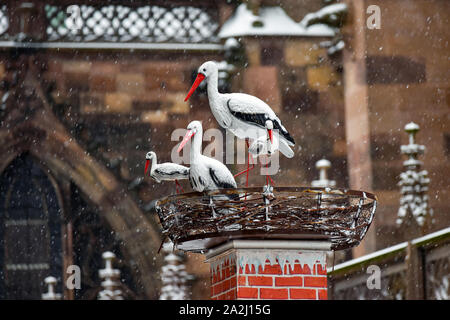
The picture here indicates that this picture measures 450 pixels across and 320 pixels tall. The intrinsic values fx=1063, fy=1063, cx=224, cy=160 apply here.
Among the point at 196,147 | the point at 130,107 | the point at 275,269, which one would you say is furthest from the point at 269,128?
the point at 130,107

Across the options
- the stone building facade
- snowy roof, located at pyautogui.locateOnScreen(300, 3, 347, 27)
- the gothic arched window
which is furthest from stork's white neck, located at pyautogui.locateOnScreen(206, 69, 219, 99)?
the gothic arched window

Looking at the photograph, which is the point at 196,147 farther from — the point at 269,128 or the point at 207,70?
the point at 207,70

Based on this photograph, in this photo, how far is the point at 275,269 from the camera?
4.46 meters

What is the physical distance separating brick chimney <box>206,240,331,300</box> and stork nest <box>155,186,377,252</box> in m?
0.04

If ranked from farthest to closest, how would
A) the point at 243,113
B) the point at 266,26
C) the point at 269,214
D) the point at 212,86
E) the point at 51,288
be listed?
the point at 266,26
the point at 51,288
the point at 212,86
the point at 243,113
the point at 269,214

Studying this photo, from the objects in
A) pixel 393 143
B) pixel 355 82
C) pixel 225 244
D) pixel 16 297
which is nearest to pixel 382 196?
Answer: pixel 393 143

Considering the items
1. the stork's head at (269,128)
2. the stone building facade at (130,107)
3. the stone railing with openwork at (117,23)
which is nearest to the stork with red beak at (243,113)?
the stork's head at (269,128)

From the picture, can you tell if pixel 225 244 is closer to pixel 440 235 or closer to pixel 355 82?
pixel 440 235

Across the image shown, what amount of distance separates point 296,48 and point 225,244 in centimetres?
878

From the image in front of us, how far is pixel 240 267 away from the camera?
14.5 feet

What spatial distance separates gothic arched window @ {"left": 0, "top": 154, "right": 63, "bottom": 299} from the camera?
13250 mm

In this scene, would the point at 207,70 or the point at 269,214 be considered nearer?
the point at 269,214

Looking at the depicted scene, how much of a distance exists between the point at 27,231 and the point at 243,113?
871 cm
